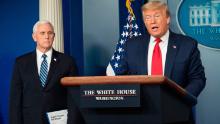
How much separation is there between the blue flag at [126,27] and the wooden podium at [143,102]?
9.56 ft

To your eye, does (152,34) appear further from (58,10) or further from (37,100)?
(58,10)

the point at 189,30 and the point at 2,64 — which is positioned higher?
the point at 189,30

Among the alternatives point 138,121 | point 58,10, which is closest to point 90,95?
point 138,121

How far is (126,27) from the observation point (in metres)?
4.94

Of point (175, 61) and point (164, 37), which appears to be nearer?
point (175, 61)

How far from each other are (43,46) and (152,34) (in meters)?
1.22

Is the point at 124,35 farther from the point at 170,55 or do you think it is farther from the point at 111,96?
the point at 111,96

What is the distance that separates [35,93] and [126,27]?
1856 millimetres

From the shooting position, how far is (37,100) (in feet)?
11.0

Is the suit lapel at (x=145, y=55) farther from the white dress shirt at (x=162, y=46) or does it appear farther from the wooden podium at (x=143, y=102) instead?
the wooden podium at (x=143, y=102)

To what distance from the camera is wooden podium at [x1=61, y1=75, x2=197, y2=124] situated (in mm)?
1671

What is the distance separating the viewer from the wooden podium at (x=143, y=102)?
5.48 feet

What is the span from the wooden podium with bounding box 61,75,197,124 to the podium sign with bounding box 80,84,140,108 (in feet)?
0.06

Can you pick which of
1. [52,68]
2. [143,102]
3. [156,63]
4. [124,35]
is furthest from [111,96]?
[124,35]
